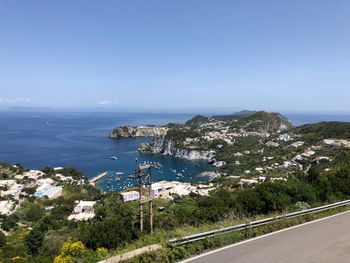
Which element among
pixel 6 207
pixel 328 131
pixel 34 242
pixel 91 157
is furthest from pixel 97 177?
pixel 328 131

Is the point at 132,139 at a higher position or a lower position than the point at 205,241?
lower

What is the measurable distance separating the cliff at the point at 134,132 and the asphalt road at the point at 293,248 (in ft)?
445

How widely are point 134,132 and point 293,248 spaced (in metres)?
147

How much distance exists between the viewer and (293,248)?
5840 mm

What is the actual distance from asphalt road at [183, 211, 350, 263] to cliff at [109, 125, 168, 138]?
135763mm

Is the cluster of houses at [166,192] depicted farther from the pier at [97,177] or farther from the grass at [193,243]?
the grass at [193,243]

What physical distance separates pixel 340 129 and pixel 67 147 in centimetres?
8819

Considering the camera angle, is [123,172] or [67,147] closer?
[123,172]

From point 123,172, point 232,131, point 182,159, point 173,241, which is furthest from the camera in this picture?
point 232,131

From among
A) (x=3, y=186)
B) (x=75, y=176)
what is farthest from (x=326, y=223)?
(x=75, y=176)

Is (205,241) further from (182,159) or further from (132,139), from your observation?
(132,139)

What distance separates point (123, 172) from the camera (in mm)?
79250

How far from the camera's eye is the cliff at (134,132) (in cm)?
14450

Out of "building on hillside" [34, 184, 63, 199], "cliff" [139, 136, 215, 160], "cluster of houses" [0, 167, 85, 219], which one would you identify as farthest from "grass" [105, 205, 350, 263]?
"cliff" [139, 136, 215, 160]
